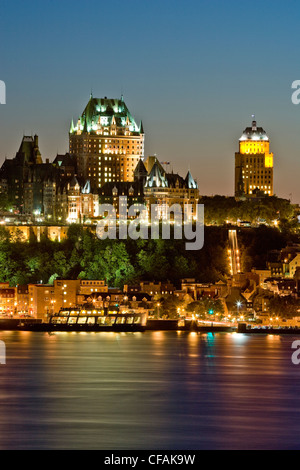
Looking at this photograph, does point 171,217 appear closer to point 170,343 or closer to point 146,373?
point 170,343

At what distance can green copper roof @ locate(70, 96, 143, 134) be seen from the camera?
339 feet

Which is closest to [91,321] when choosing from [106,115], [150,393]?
[150,393]

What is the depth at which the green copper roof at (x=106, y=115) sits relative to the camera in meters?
103

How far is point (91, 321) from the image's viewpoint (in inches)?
2810

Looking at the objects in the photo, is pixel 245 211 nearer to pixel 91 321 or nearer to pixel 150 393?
pixel 91 321

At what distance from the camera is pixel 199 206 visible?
3780 inches

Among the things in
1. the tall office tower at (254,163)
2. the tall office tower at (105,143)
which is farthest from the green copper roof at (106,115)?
the tall office tower at (254,163)

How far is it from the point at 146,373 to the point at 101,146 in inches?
2172

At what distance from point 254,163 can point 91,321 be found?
47515mm

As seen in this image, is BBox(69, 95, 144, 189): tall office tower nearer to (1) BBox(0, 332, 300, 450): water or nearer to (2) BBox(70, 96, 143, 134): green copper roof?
(2) BBox(70, 96, 143, 134): green copper roof

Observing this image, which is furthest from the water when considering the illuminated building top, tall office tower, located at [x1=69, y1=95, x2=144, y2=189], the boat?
the illuminated building top

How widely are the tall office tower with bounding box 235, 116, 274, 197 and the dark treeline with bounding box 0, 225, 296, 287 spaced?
2635 centimetres
